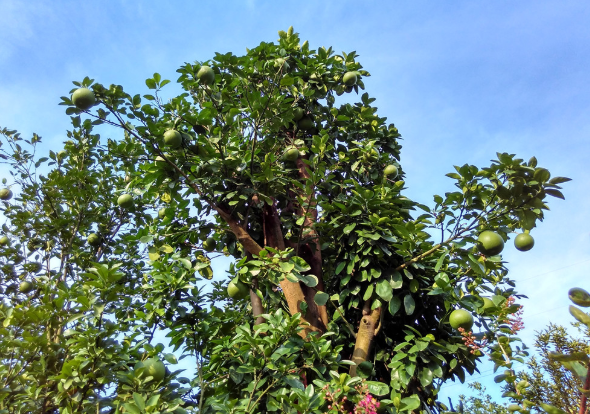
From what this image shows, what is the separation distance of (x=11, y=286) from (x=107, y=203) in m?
1.24

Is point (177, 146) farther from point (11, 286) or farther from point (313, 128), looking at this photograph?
point (11, 286)

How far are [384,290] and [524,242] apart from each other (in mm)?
988

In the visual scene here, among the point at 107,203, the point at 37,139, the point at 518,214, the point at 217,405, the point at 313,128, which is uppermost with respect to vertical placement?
the point at 313,128

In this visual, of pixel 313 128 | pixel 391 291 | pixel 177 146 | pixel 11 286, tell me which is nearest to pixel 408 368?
pixel 391 291

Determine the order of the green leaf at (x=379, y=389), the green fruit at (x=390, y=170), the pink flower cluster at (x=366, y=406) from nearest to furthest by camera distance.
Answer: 1. the pink flower cluster at (x=366, y=406)
2. the green leaf at (x=379, y=389)
3. the green fruit at (x=390, y=170)

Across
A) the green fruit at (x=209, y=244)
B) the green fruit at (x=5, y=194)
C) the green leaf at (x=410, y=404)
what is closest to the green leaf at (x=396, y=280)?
the green leaf at (x=410, y=404)

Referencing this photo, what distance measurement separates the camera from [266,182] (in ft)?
10.4

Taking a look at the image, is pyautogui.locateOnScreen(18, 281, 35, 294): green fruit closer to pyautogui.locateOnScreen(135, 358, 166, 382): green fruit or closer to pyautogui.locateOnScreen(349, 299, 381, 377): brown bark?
pyautogui.locateOnScreen(135, 358, 166, 382): green fruit

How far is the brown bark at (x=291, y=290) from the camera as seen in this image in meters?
3.19

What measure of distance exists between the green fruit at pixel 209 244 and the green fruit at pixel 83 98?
1445 mm

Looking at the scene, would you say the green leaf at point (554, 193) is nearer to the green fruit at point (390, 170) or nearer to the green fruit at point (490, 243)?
the green fruit at point (490, 243)

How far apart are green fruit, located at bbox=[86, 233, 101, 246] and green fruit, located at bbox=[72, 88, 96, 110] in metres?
2.14

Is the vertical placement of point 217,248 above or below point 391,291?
above

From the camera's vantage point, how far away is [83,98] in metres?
2.61
